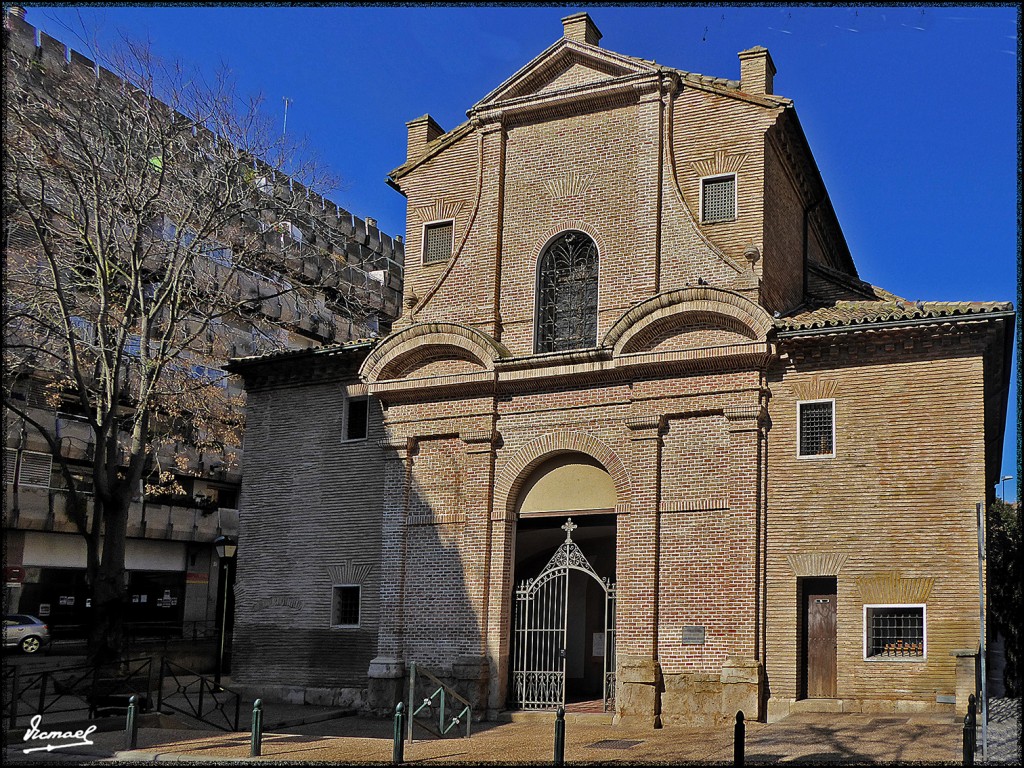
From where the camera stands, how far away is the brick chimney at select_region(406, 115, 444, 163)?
23109 mm

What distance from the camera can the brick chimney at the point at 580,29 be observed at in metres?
21.3

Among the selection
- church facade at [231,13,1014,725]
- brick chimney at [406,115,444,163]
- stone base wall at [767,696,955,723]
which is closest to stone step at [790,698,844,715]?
stone base wall at [767,696,955,723]

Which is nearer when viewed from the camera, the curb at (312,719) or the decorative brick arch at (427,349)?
the curb at (312,719)

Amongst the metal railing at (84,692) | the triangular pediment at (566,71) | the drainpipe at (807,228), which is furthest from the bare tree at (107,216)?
the drainpipe at (807,228)

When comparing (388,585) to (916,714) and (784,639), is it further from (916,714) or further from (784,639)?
(916,714)

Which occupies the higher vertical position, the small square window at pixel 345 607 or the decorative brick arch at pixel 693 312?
the decorative brick arch at pixel 693 312

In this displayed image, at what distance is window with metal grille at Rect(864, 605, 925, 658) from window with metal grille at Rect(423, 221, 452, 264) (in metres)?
10.7

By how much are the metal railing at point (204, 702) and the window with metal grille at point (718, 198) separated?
461 inches

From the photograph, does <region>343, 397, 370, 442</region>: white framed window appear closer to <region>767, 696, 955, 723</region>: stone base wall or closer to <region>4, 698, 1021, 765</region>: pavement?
<region>4, 698, 1021, 765</region>: pavement

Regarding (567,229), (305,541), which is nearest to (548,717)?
(305,541)

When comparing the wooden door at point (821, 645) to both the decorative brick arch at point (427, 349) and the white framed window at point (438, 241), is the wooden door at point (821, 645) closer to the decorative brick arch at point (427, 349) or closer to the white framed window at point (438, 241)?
the decorative brick arch at point (427, 349)

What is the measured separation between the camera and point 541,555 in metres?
24.8

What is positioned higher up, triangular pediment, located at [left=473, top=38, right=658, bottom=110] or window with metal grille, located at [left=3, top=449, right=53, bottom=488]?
triangular pediment, located at [left=473, top=38, right=658, bottom=110]

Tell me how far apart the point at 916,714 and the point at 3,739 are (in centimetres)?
1308
